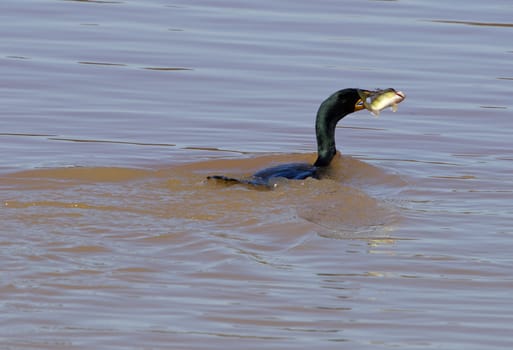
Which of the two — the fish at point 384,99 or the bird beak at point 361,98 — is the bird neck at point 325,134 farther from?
the fish at point 384,99

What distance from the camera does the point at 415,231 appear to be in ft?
31.1

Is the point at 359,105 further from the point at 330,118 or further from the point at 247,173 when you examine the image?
the point at 247,173

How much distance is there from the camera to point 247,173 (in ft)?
38.4

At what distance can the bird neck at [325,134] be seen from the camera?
11875mm

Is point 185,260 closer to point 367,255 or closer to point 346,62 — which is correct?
point 367,255

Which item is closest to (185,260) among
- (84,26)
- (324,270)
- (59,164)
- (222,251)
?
(222,251)

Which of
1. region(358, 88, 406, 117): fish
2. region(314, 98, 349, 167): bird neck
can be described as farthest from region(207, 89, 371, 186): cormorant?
region(358, 88, 406, 117): fish

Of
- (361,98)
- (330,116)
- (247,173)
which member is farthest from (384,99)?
(247,173)

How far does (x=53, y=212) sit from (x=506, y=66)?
8442 millimetres

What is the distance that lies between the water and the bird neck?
0.72 ft

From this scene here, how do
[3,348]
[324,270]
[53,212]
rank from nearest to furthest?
[3,348] → [324,270] → [53,212]

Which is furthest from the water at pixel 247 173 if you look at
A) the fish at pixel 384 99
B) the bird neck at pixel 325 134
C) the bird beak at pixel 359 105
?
the fish at pixel 384 99

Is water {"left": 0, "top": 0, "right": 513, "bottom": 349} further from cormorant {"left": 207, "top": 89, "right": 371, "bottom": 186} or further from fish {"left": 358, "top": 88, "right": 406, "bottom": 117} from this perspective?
fish {"left": 358, "top": 88, "right": 406, "bottom": 117}

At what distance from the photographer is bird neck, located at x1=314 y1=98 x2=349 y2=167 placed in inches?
468
